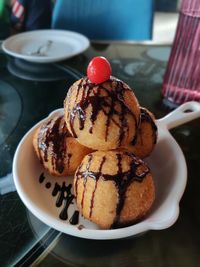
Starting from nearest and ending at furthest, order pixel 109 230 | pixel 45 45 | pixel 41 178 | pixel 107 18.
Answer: pixel 109 230 → pixel 41 178 → pixel 45 45 → pixel 107 18

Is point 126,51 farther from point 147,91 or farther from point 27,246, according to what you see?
point 27,246

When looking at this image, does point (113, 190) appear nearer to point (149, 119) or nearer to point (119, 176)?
point (119, 176)

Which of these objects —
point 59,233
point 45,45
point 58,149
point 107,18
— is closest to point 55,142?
point 58,149

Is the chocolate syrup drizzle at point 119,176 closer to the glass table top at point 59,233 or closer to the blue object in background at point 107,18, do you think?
the glass table top at point 59,233

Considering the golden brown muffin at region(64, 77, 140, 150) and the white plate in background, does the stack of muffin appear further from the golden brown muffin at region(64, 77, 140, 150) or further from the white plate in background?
the white plate in background

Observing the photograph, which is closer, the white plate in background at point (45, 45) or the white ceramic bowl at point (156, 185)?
the white ceramic bowl at point (156, 185)

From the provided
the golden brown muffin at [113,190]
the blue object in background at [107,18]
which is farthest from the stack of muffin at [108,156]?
the blue object in background at [107,18]
